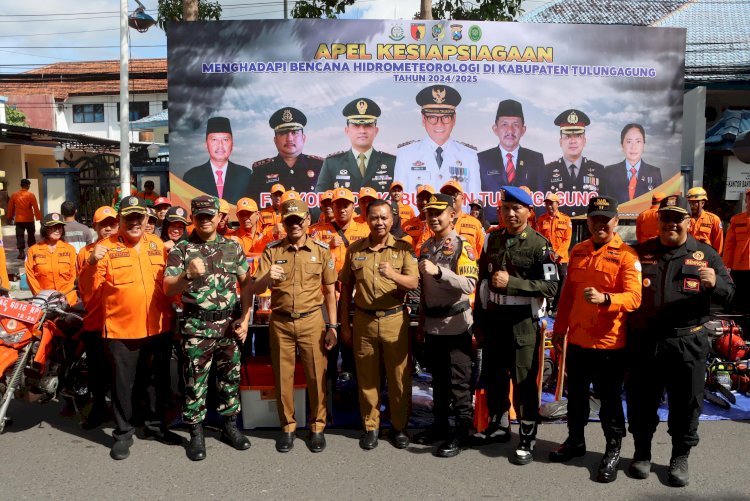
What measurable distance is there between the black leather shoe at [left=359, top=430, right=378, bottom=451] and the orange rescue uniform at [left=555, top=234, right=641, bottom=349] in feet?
5.08

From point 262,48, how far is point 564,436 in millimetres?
8288

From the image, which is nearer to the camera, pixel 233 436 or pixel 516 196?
pixel 516 196

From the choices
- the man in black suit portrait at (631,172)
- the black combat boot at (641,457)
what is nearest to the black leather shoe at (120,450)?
the black combat boot at (641,457)

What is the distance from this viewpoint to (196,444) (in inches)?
170

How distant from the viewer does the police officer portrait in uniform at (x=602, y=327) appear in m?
3.91

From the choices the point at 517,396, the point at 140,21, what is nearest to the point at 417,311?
the point at 517,396

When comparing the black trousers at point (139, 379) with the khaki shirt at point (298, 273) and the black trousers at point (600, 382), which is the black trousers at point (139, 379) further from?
the black trousers at point (600, 382)

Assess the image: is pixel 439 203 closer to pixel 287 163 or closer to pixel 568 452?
pixel 568 452

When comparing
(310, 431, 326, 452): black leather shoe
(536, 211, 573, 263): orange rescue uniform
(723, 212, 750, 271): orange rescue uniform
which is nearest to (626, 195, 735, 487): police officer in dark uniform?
(310, 431, 326, 452): black leather shoe

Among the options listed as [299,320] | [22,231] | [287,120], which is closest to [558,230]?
[287,120]

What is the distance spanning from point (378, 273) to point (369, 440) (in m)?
1.22

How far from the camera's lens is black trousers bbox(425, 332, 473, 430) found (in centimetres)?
440

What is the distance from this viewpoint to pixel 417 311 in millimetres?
5168

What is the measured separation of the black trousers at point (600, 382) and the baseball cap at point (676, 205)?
0.95m
